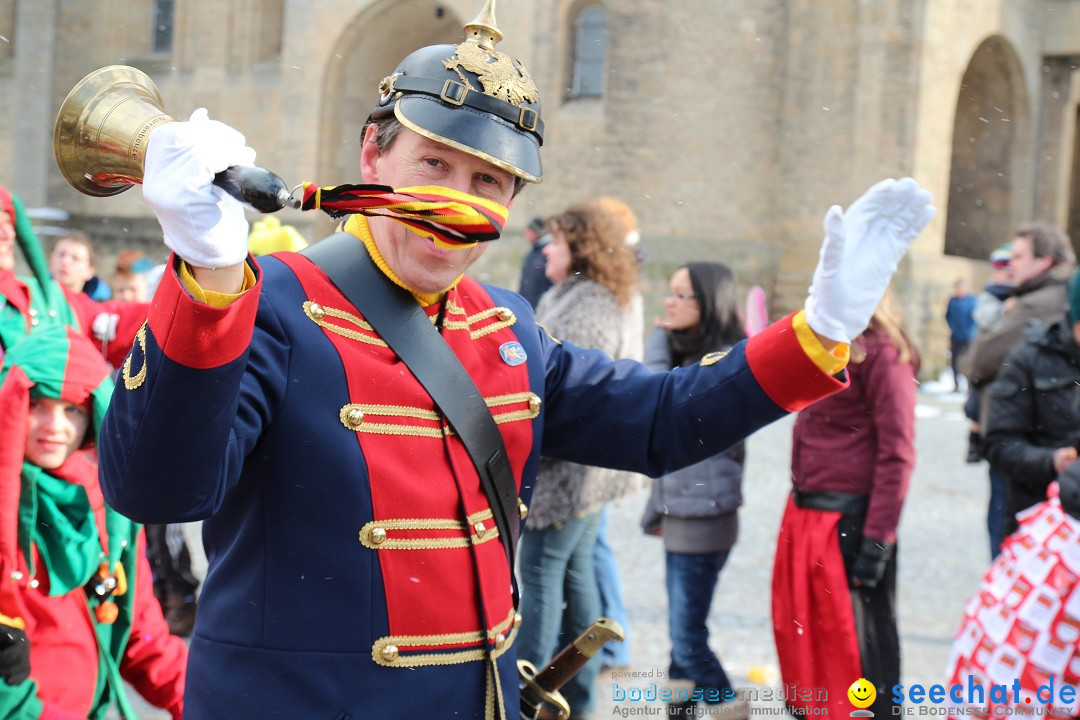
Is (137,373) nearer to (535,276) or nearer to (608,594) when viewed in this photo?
(608,594)

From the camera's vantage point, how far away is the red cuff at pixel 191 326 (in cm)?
150

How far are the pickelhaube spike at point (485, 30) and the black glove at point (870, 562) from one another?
2.59 m

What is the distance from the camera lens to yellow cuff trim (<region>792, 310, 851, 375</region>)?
2109mm

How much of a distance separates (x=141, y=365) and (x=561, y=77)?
17601mm

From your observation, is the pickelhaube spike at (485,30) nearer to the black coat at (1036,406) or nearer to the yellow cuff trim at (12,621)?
the yellow cuff trim at (12,621)

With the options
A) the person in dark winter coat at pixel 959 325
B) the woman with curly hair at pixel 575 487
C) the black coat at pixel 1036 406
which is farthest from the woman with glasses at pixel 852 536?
the person in dark winter coat at pixel 959 325

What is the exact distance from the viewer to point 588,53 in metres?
18.8

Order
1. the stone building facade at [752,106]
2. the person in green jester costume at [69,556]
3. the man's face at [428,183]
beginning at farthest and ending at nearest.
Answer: the stone building facade at [752,106]
the person in green jester costume at [69,556]
the man's face at [428,183]

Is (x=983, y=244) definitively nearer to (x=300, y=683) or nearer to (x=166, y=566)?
(x=166, y=566)

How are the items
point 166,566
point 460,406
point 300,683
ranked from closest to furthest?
point 300,683 < point 460,406 < point 166,566

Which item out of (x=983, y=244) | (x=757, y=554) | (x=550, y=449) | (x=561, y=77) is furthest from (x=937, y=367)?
(x=550, y=449)

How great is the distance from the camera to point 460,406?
1999 mm

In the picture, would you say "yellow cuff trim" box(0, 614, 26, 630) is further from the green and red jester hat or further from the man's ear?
the man's ear

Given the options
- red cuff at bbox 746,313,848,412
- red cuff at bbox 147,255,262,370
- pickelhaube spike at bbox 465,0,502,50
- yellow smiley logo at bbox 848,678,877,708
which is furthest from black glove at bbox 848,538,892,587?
red cuff at bbox 147,255,262,370
